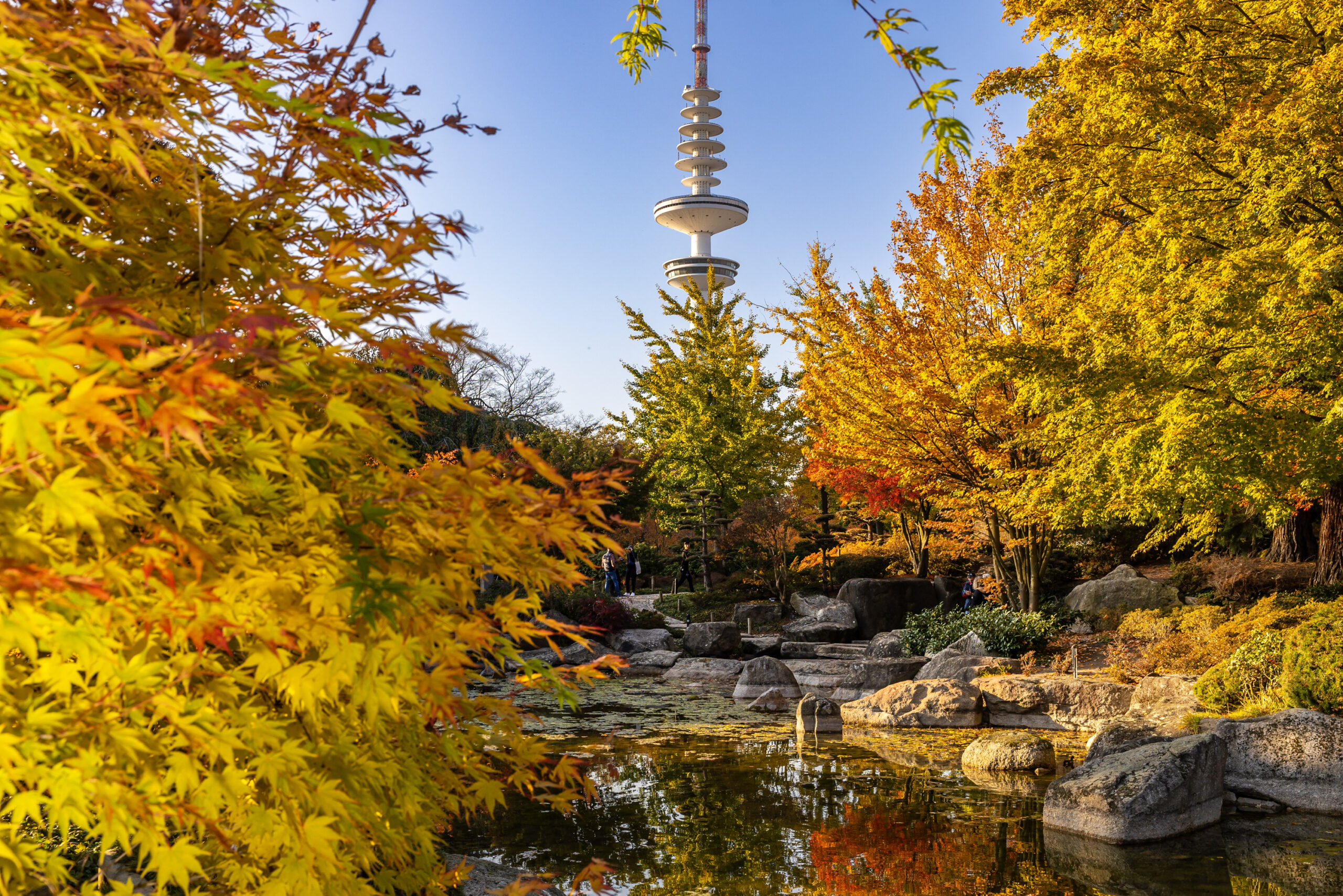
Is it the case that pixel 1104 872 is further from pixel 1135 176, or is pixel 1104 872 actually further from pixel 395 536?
pixel 1135 176

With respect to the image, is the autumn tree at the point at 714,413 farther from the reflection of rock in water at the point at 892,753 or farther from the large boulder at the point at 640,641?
the reflection of rock in water at the point at 892,753

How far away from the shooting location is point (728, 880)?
6016 millimetres

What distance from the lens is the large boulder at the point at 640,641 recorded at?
1947 cm

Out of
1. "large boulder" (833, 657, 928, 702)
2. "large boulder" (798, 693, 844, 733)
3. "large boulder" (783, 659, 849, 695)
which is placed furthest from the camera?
"large boulder" (783, 659, 849, 695)

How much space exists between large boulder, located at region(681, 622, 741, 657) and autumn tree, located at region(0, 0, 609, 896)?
1558 cm

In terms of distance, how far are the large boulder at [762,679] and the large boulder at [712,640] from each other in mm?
3574

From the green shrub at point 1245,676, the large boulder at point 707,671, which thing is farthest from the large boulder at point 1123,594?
the large boulder at point 707,671

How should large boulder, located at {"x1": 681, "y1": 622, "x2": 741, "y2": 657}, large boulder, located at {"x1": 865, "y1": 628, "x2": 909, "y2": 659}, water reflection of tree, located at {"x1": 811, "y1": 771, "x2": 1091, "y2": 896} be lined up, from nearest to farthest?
water reflection of tree, located at {"x1": 811, "y1": 771, "x2": 1091, "y2": 896}, large boulder, located at {"x1": 865, "y1": 628, "x2": 909, "y2": 659}, large boulder, located at {"x1": 681, "y1": 622, "x2": 741, "y2": 657}

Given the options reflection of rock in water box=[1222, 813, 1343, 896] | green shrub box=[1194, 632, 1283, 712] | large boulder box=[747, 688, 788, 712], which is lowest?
large boulder box=[747, 688, 788, 712]

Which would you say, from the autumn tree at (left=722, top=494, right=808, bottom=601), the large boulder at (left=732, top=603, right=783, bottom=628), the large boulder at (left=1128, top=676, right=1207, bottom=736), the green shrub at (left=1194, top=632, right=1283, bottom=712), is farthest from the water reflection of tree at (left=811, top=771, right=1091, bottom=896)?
the autumn tree at (left=722, top=494, right=808, bottom=601)

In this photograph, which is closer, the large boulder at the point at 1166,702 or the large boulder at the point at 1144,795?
the large boulder at the point at 1144,795

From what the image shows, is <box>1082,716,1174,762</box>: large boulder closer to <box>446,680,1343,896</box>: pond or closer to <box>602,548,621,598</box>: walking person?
<box>446,680,1343,896</box>: pond

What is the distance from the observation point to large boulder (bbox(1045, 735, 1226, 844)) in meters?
6.75

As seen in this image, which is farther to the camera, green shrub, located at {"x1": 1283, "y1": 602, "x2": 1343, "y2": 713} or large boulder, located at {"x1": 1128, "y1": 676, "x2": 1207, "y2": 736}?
large boulder, located at {"x1": 1128, "y1": 676, "x2": 1207, "y2": 736}
